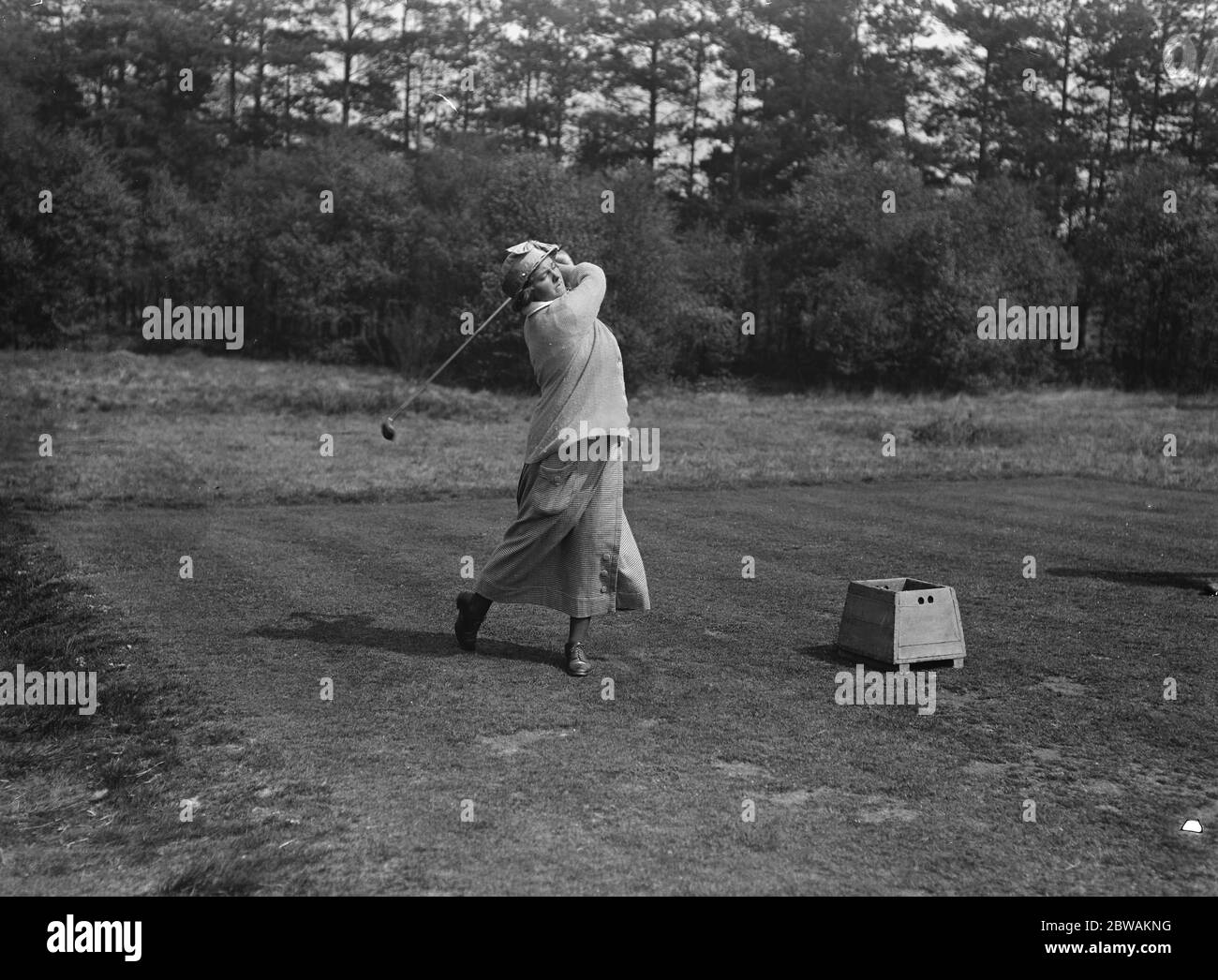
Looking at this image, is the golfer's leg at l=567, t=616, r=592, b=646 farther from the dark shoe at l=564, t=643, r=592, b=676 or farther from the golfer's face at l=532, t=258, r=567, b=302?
→ the golfer's face at l=532, t=258, r=567, b=302

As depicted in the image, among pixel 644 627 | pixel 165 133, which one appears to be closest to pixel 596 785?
pixel 644 627

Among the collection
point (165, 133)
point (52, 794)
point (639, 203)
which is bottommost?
point (52, 794)

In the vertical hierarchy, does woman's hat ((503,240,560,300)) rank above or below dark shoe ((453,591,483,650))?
above

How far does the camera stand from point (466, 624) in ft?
28.3

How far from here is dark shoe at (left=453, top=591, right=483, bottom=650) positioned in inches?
338

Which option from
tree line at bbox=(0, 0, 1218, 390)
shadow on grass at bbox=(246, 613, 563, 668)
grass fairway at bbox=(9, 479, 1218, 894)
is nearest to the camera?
grass fairway at bbox=(9, 479, 1218, 894)

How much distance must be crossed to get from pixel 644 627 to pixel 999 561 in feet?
15.4

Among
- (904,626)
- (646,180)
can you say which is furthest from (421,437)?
(646,180)

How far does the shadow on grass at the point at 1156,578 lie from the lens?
1142 centimetres

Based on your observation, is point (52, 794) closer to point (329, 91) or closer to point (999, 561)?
point (999, 561)

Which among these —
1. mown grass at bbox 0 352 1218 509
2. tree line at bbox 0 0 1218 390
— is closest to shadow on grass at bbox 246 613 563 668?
mown grass at bbox 0 352 1218 509

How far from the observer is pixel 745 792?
6.09 metres

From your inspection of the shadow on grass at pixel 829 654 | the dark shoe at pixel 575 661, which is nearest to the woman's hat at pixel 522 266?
the dark shoe at pixel 575 661

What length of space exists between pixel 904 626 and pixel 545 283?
3036mm
